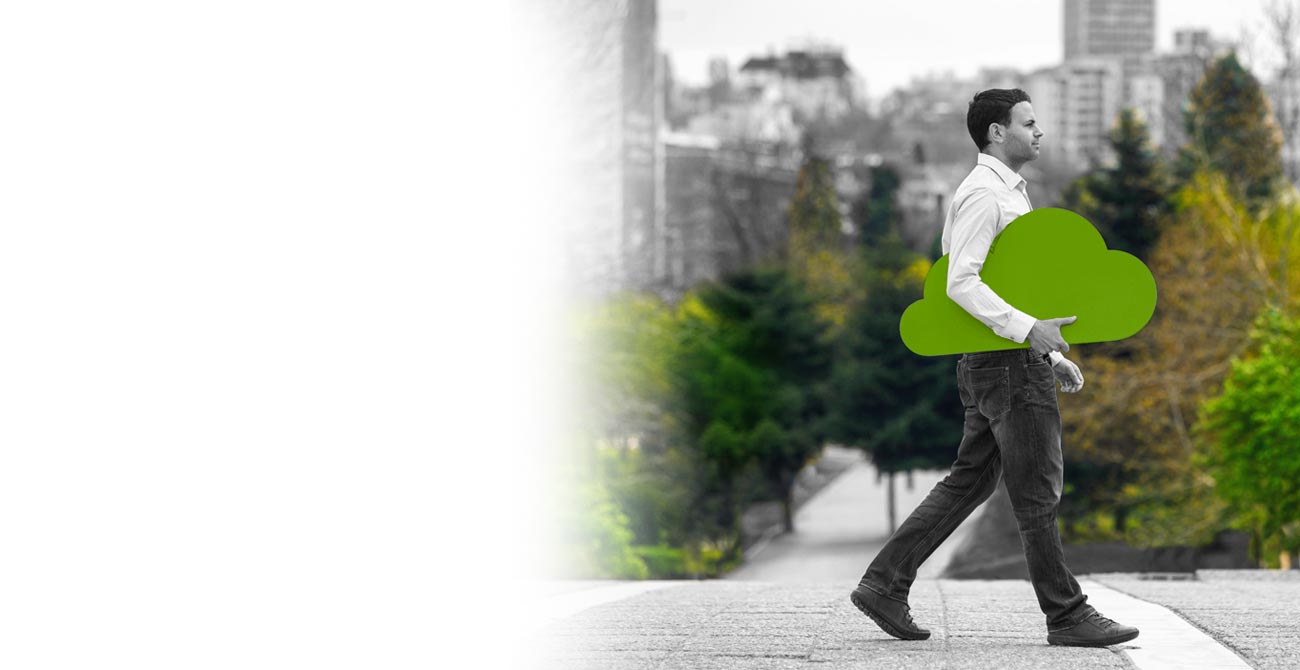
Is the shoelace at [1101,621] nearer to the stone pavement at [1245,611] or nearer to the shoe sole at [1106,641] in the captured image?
the shoe sole at [1106,641]

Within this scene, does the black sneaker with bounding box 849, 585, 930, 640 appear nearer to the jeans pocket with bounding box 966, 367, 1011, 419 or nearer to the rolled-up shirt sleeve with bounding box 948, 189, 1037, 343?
the jeans pocket with bounding box 966, 367, 1011, 419

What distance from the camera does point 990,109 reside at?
5746mm

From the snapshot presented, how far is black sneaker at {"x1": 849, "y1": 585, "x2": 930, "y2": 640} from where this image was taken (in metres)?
5.77

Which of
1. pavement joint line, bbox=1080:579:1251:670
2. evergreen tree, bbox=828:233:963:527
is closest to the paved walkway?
pavement joint line, bbox=1080:579:1251:670

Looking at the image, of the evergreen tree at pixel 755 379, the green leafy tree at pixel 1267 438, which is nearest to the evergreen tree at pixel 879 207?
the evergreen tree at pixel 755 379

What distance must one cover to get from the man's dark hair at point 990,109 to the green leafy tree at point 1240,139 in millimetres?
32753

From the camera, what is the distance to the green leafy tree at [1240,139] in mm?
41719

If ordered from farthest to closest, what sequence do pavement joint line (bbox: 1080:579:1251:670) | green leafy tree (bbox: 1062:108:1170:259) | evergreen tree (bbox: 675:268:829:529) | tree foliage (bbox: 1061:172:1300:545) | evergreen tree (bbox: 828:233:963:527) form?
1. evergreen tree (bbox: 675:268:829:529)
2. evergreen tree (bbox: 828:233:963:527)
3. green leafy tree (bbox: 1062:108:1170:259)
4. tree foliage (bbox: 1061:172:1300:545)
5. pavement joint line (bbox: 1080:579:1251:670)

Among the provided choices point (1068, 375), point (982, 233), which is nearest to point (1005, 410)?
point (1068, 375)

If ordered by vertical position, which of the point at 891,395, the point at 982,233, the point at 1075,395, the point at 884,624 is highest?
the point at 982,233

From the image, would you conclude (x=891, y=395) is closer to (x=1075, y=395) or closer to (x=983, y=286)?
(x=1075, y=395)

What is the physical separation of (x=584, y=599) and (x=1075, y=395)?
1108 inches

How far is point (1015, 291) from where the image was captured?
5578mm

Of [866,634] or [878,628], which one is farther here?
[878,628]
